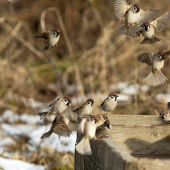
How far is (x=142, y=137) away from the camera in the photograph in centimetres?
246

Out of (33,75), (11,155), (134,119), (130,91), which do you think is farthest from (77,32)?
(134,119)

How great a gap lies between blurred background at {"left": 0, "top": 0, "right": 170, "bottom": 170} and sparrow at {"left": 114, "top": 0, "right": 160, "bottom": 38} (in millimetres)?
1869

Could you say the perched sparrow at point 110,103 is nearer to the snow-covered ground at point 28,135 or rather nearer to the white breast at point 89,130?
the white breast at point 89,130

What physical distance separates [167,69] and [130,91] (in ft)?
3.24

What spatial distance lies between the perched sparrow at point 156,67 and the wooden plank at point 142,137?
1.33 feet

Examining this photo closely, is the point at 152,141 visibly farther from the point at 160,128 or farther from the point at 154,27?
the point at 154,27

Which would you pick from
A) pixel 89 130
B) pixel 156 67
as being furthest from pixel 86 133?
pixel 156 67

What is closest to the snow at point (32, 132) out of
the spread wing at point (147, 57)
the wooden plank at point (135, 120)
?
the wooden plank at point (135, 120)

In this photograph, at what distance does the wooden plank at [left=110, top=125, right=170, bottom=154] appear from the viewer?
2.44 metres

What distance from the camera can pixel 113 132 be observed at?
7.93 ft

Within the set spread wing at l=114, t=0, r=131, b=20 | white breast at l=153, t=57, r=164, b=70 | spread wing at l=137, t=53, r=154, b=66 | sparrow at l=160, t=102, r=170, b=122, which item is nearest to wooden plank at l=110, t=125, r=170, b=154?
sparrow at l=160, t=102, r=170, b=122

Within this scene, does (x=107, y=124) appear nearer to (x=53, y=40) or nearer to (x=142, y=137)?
(x=142, y=137)

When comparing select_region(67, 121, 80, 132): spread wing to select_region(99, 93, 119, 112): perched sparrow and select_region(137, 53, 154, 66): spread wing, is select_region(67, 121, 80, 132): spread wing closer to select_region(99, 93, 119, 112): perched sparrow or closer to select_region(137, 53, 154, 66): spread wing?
select_region(99, 93, 119, 112): perched sparrow

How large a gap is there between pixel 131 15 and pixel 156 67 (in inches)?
18.5
